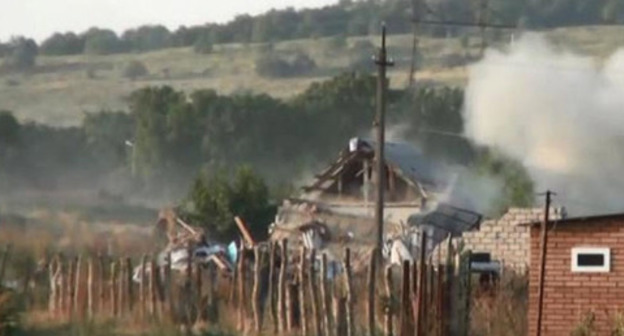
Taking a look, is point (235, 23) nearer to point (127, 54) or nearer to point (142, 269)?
point (127, 54)

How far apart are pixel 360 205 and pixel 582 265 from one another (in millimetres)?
26017

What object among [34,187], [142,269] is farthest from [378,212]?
[34,187]

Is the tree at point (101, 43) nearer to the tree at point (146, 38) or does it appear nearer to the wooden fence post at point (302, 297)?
the tree at point (146, 38)

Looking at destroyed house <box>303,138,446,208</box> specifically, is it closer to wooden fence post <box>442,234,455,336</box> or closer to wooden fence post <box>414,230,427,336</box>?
wooden fence post <box>442,234,455,336</box>

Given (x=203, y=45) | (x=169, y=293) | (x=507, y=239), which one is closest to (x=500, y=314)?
(x=169, y=293)

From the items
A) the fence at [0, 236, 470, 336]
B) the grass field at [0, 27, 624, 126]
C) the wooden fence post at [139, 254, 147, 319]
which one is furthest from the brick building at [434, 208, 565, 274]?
the grass field at [0, 27, 624, 126]

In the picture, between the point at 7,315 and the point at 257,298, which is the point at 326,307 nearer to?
the point at 257,298

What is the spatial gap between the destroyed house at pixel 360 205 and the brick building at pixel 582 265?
71.2ft

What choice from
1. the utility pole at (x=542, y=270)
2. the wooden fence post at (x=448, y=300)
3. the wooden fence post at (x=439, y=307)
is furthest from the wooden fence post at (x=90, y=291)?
the utility pole at (x=542, y=270)

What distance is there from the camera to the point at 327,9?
16425 centimetres

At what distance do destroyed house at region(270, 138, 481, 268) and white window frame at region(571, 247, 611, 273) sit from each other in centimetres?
2166

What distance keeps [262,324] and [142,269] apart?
12.1ft

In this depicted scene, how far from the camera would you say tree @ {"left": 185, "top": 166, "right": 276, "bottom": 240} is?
212ft

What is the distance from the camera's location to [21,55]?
12350 cm
